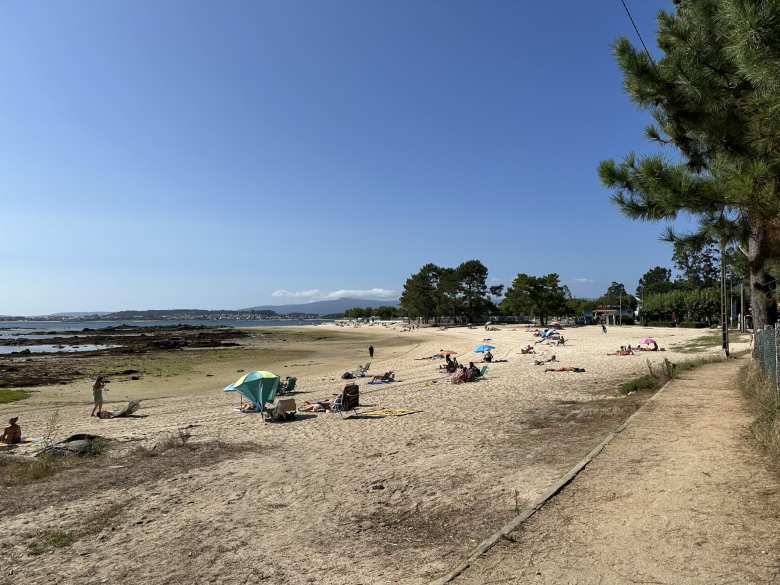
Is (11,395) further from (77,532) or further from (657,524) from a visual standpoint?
(657,524)

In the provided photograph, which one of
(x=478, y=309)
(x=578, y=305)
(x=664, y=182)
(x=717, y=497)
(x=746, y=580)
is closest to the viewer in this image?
(x=746, y=580)

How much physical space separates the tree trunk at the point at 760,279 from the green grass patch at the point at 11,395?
25.9 metres

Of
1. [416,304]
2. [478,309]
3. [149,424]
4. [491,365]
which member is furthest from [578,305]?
[149,424]

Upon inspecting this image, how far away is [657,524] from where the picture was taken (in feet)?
17.0

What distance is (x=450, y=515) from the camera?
6359mm

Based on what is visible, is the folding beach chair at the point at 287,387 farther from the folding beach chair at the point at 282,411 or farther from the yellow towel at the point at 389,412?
the yellow towel at the point at 389,412

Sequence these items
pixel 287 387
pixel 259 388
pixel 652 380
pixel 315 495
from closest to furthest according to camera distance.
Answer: pixel 315 495, pixel 259 388, pixel 652 380, pixel 287 387

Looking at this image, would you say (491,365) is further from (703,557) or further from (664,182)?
(703,557)

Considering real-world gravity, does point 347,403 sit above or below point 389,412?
above

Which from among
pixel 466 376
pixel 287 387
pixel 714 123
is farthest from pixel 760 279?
pixel 287 387

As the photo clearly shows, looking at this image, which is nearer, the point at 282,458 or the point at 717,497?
the point at 717,497

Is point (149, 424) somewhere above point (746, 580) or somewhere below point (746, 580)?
below

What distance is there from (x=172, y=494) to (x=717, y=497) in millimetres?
7246

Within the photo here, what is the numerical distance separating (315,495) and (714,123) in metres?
8.49
